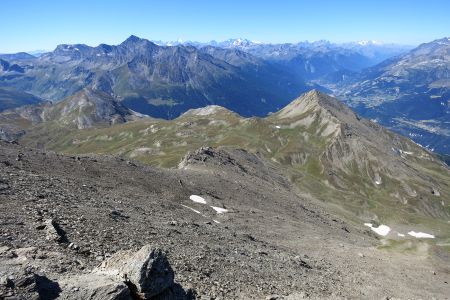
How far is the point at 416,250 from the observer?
83500 mm

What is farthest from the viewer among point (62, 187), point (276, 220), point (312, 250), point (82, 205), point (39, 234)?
point (276, 220)

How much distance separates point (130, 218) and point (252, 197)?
47.3 metres

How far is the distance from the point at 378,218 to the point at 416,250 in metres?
93.6

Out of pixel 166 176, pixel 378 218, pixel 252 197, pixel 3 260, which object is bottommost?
pixel 378 218

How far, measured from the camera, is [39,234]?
96.2 feet

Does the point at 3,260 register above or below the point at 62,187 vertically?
above

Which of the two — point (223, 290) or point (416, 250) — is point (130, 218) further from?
point (416, 250)

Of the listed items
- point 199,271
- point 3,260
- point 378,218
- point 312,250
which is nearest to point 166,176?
point 312,250

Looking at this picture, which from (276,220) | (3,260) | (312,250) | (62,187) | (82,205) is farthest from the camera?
(276,220)

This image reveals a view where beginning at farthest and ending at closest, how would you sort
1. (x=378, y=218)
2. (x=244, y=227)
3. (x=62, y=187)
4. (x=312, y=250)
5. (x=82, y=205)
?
(x=378, y=218), (x=244, y=227), (x=312, y=250), (x=62, y=187), (x=82, y=205)

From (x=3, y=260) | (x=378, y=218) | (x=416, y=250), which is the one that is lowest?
(x=378, y=218)

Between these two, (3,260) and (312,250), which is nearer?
(3,260)

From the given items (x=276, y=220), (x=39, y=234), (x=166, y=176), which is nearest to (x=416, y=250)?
(x=276, y=220)

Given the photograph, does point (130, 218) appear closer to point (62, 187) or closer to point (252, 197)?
point (62, 187)
